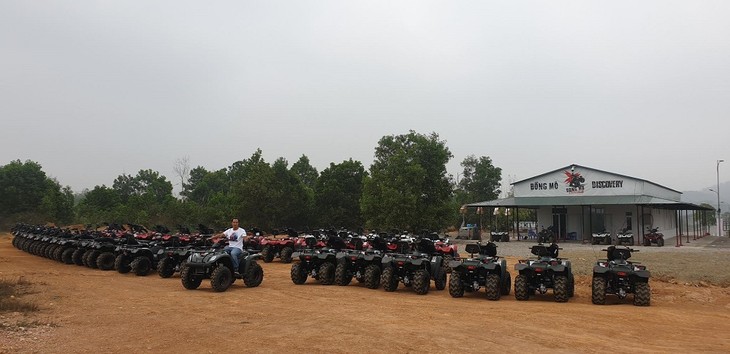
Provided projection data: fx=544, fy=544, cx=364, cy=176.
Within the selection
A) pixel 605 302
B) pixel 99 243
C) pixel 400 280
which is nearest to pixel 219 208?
pixel 99 243

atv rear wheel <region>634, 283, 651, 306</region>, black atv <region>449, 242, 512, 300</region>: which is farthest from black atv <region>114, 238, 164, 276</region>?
atv rear wheel <region>634, 283, 651, 306</region>

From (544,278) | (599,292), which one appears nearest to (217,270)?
(544,278)

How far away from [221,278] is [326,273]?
2.50 metres

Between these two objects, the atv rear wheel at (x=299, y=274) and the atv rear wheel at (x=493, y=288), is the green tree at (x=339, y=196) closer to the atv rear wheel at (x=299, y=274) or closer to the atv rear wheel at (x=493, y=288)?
the atv rear wheel at (x=299, y=274)

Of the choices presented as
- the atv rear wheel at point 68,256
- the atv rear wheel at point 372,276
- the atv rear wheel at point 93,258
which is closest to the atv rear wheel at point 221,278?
the atv rear wheel at point 372,276

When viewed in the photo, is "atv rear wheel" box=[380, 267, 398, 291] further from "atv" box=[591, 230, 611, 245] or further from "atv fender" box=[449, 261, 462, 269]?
"atv" box=[591, 230, 611, 245]

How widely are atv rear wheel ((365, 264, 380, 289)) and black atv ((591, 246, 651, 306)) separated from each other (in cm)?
446

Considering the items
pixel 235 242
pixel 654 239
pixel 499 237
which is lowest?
Answer: pixel 235 242

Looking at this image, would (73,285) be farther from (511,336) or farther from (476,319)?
(511,336)

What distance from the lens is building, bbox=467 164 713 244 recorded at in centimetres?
3438

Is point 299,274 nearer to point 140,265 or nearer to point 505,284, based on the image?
point 140,265

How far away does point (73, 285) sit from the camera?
39.6 ft

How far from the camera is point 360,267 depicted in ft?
41.5

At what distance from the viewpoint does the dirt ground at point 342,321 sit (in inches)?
258
